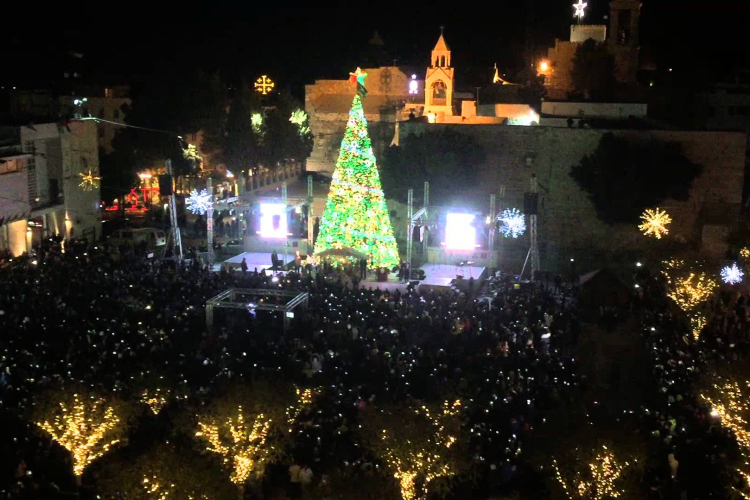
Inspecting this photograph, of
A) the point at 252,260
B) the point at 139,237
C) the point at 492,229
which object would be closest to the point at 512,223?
the point at 492,229

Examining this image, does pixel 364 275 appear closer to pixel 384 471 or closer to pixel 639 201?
pixel 639 201

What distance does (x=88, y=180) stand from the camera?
96.6ft

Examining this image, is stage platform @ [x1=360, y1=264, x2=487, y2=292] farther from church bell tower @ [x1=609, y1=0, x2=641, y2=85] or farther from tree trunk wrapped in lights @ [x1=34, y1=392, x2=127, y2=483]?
church bell tower @ [x1=609, y1=0, x2=641, y2=85]

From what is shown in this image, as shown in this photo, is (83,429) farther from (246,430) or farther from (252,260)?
(252,260)

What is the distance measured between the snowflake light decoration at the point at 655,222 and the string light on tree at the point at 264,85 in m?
30.6

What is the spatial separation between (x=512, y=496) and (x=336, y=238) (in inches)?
499

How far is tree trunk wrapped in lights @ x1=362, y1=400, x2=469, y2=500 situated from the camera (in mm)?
11883

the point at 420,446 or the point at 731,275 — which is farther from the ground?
the point at 731,275

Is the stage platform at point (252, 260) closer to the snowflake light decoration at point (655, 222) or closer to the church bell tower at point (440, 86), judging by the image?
the snowflake light decoration at point (655, 222)

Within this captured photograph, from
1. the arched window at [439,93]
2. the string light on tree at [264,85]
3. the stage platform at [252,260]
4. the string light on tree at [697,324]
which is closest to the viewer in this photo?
the string light on tree at [697,324]

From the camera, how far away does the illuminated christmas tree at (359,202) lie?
2372 centimetres

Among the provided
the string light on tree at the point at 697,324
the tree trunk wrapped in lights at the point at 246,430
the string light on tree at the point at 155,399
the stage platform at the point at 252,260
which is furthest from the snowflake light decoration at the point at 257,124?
the tree trunk wrapped in lights at the point at 246,430

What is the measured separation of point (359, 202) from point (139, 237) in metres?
8.52

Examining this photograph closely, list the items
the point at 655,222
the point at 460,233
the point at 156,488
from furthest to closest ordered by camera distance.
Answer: the point at 460,233
the point at 655,222
the point at 156,488
